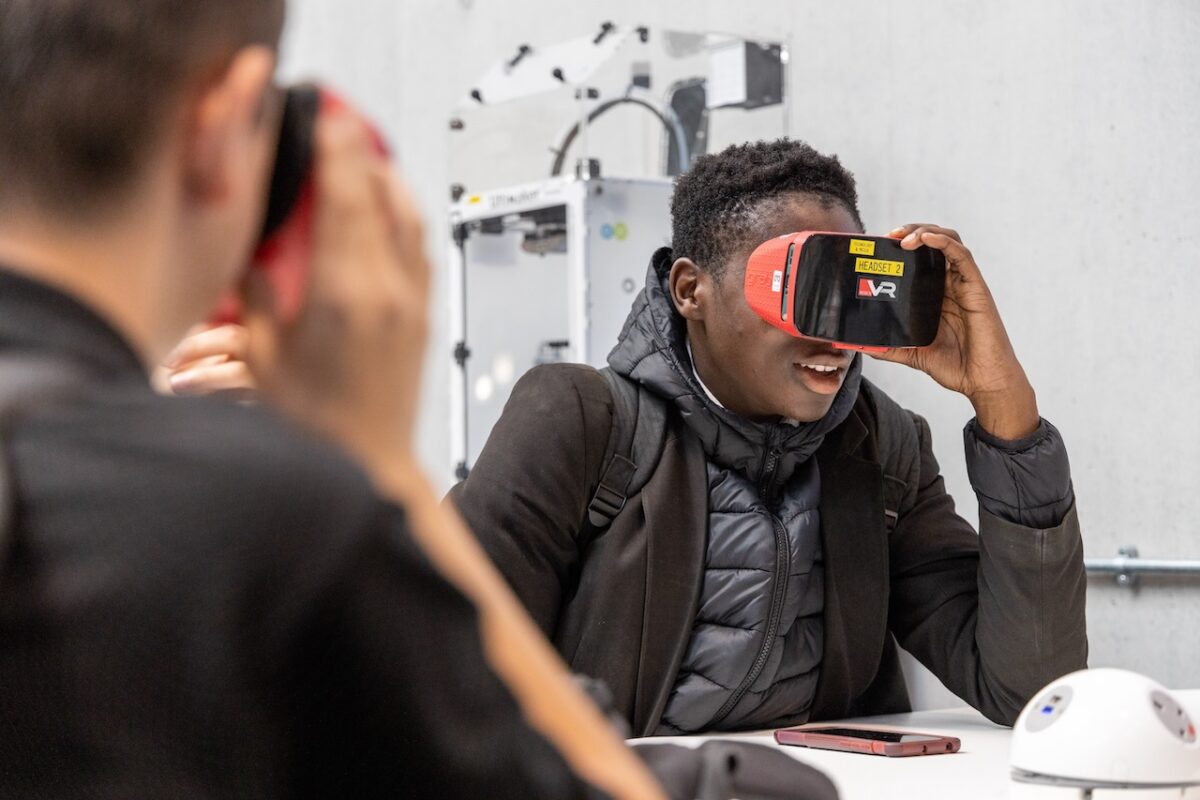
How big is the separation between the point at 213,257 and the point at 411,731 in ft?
0.57

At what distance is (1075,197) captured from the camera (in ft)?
10.5

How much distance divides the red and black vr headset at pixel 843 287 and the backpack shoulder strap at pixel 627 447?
203 mm

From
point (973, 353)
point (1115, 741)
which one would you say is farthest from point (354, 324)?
point (973, 353)

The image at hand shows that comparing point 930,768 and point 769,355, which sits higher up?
point 769,355

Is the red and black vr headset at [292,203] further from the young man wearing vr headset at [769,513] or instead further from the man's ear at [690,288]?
the man's ear at [690,288]

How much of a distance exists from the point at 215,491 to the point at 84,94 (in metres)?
0.14

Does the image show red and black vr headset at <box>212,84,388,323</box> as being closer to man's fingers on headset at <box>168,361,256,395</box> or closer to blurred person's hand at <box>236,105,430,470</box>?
blurred person's hand at <box>236,105,430,470</box>

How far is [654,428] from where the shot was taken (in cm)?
195

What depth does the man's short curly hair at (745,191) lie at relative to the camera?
2.03 m

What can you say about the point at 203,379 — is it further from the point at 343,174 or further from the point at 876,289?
the point at 876,289

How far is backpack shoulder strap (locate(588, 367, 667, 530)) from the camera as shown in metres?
1.89

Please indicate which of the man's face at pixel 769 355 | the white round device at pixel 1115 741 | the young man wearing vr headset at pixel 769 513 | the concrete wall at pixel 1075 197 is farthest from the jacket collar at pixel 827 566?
the concrete wall at pixel 1075 197

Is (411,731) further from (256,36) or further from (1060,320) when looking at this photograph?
(1060,320)

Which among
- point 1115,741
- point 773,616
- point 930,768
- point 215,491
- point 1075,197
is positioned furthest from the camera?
point 1075,197
